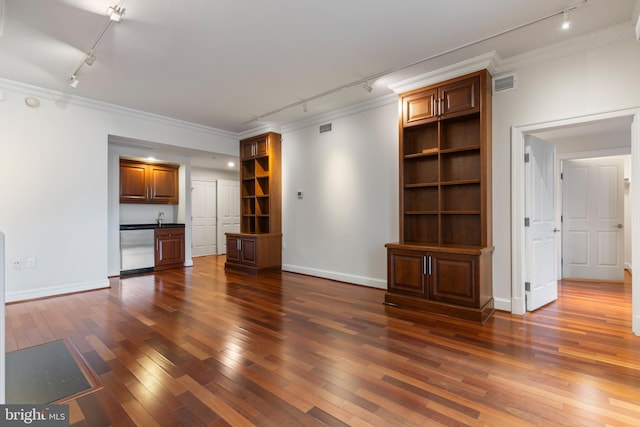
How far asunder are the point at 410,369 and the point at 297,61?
10.9ft

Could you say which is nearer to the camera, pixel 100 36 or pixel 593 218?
pixel 100 36

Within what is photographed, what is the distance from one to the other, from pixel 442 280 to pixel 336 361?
1689 millimetres

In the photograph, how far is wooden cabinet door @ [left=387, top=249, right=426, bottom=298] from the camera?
3.65 metres

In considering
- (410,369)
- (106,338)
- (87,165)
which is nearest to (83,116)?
(87,165)

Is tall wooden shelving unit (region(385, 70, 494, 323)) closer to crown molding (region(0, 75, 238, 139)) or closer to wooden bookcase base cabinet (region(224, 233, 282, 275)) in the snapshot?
wooden bookcase base cabinet (region(224, 233, 282, 275))

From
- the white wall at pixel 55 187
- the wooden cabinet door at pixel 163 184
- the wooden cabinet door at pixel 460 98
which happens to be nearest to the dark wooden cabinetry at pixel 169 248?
the wooden cabinet door at pixel 163 184

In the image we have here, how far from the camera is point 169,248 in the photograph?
6570mm

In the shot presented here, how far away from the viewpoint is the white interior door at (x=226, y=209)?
8.99m

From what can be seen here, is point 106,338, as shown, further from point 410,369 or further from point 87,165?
point 87,165

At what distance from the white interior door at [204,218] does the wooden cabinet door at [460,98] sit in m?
6.81

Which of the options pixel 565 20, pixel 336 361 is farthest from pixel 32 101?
pixel 565 20

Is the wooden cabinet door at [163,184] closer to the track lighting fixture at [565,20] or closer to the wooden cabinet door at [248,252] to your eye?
the wooden cabinet door at [248,252]

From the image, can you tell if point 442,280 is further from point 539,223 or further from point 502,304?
point 539,223

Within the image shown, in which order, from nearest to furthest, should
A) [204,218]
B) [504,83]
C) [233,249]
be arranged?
[504,83] → [233,249] → [204,218]
